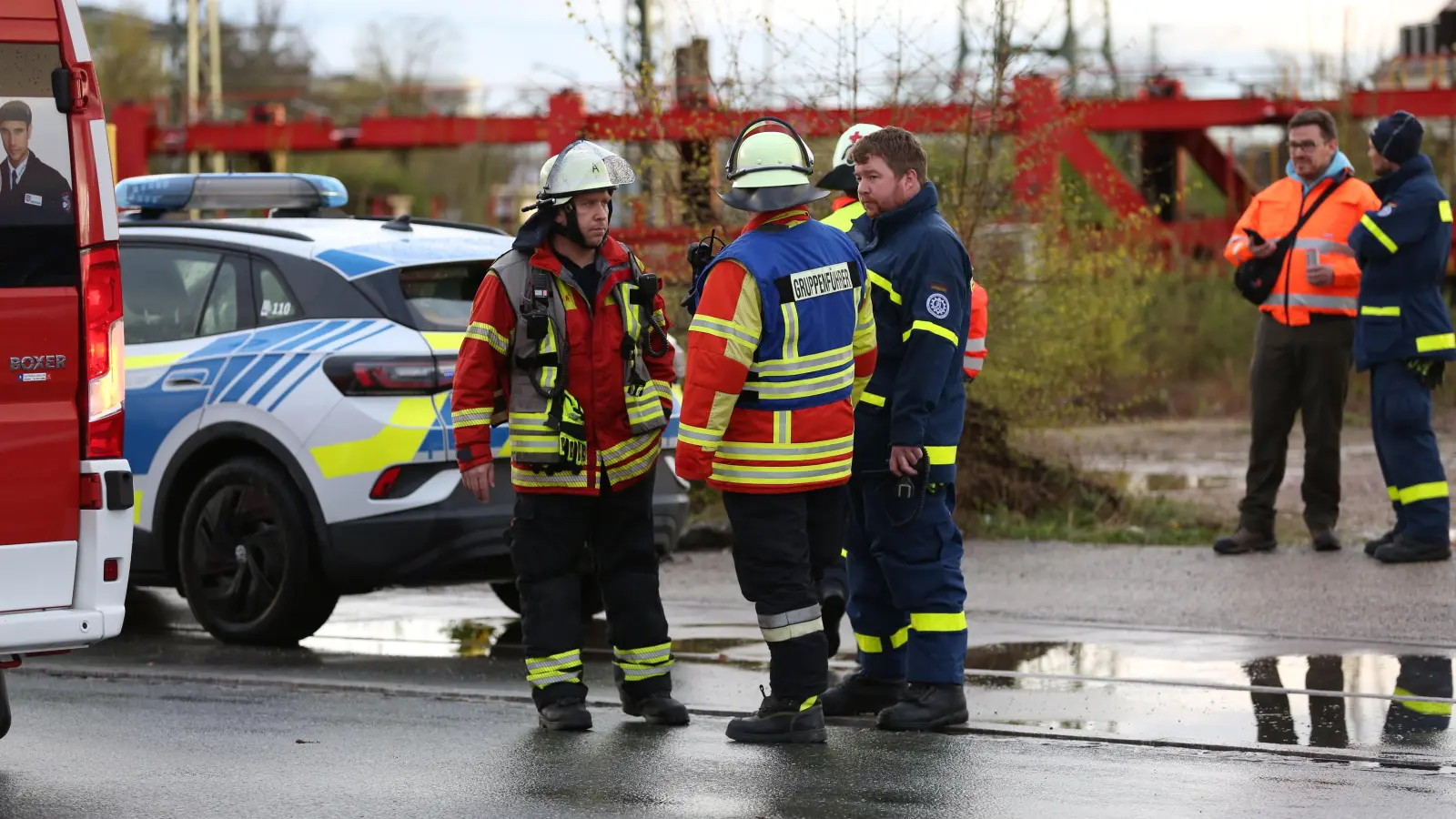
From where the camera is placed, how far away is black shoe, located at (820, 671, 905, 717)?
6633 mm

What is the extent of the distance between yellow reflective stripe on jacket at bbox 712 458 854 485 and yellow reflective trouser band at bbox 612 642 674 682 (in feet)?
2.43

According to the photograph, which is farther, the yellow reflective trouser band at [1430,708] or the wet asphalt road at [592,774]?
the yellow reflective trouser band at [1430,708]

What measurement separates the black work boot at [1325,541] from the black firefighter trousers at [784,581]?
435cm

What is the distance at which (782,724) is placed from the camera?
608 centimetres

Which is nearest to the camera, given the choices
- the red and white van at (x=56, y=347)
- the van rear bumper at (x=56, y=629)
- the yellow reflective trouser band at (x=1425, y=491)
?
the van rear bumper at (x=56, y=629)

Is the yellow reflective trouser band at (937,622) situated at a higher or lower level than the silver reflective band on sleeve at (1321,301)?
lower

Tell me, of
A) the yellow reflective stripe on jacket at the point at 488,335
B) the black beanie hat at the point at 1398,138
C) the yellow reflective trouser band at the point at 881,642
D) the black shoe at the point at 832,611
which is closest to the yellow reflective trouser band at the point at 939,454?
the yellow reflective trouser band at the point at 881,642

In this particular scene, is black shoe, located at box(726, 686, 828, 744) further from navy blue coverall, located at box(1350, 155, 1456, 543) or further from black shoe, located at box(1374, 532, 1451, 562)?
navy blue coverall, located at box(1350, 155, 1456, 543)

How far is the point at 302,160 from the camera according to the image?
48719 millimetres

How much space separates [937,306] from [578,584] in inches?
58.3

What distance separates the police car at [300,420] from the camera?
24.9ft

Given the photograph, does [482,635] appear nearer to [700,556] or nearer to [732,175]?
[700,556]

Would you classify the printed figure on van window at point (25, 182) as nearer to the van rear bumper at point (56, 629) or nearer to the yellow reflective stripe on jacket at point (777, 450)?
the van rear bumper at point (56, 629)

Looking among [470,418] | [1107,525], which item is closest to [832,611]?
[470,418]
